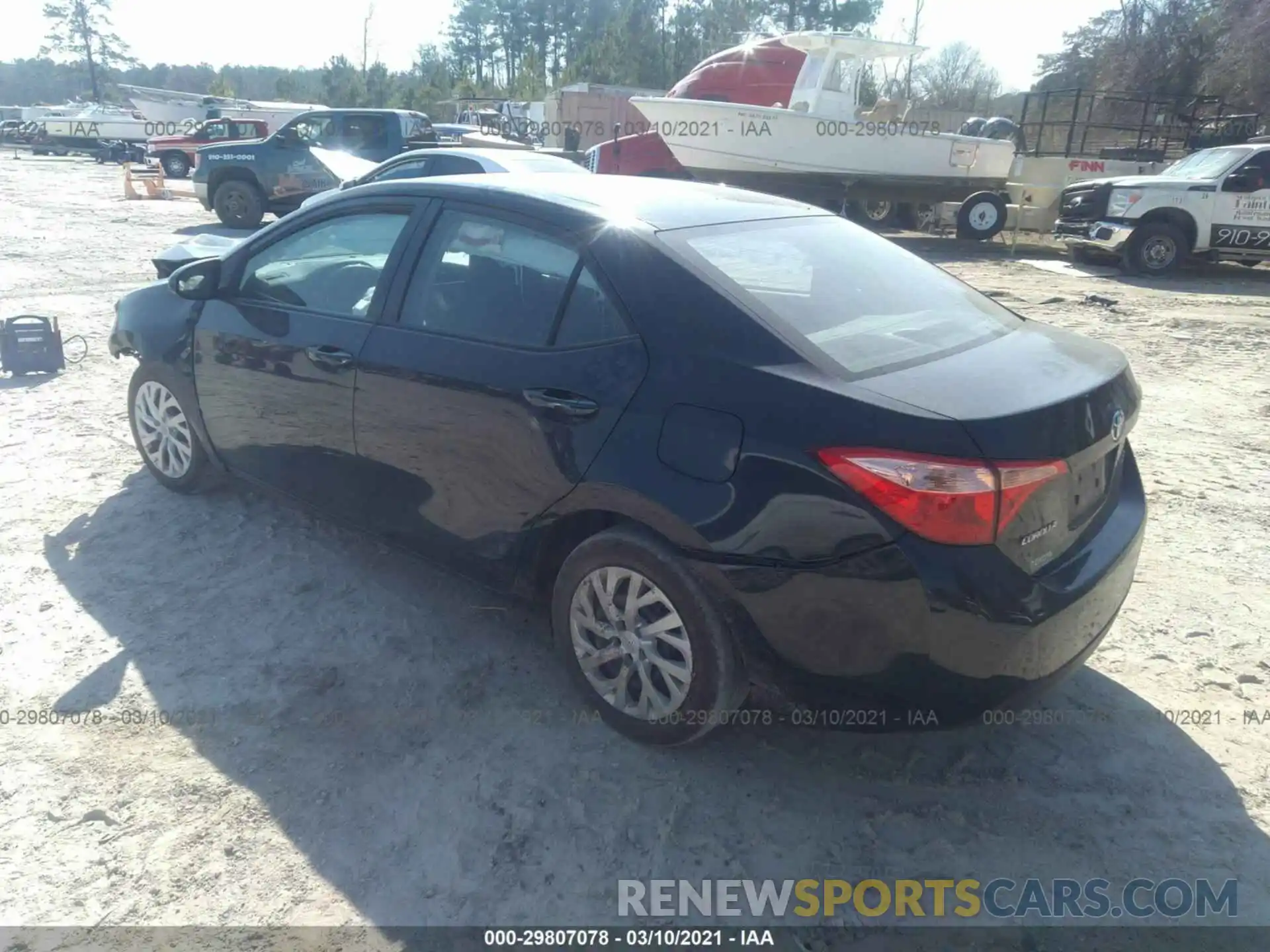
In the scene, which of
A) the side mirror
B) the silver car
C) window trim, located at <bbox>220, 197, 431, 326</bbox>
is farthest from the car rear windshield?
the silver car

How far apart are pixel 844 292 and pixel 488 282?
1.21 metres

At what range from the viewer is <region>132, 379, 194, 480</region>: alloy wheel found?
458 cm

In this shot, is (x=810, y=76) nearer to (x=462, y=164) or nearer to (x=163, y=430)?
(x=462, y=164)

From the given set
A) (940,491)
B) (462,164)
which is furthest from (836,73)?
(940,491)

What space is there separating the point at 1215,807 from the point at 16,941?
329 cm

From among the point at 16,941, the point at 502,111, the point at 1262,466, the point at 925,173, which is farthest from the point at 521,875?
the point at 502,111

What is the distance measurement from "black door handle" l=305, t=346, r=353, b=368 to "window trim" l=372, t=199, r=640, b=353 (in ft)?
0.68

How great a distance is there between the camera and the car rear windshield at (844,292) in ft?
9.18

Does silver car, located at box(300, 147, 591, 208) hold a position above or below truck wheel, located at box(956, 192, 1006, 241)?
above

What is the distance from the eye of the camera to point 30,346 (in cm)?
658

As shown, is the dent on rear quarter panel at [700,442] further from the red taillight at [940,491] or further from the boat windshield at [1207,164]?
the boat windshield at [1207,164]

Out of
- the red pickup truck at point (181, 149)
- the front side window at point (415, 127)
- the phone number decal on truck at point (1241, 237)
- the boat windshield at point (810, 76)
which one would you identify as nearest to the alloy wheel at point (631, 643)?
the phone number decal on truck at point (1241, 237)

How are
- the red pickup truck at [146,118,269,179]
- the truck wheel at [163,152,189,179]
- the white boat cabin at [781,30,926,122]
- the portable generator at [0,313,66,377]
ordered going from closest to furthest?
1. the portable generator at [0,313,66,377]
2. the white boat cabin at [781,30,926,122]
3. the red pickup truck at [146,118,269,179]
4. the truck wheel at [163,152,189,179]

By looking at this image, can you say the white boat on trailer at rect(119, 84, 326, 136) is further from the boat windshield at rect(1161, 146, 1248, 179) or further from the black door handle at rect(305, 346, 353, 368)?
the black door handle at rect(305, 346, 353, 368)
